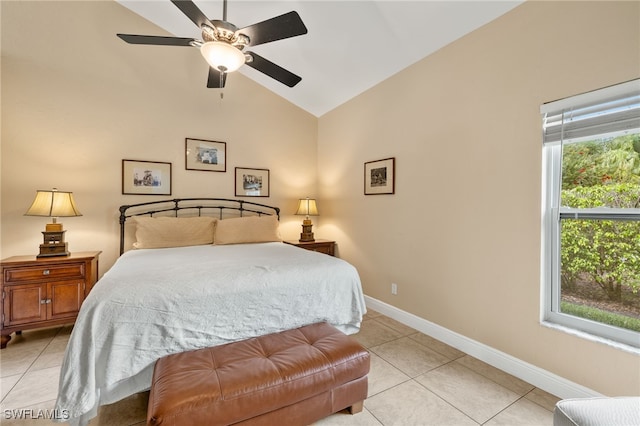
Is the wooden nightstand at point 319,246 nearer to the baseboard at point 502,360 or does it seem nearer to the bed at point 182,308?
the bed at point 182,308

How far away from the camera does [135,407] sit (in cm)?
170

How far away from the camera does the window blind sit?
1.58 meters

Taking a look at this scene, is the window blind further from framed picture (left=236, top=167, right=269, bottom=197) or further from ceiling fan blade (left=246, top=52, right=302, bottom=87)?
framed picture (left=236, top=167, right=269, bottom=197)

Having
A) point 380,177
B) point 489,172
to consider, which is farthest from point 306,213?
point 489,172

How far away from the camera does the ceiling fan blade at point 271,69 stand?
208 centimetres

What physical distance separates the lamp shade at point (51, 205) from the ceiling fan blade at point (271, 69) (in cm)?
227

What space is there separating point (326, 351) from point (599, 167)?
2.10m

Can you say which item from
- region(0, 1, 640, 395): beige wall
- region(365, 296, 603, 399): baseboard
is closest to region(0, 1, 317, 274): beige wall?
region(0, 1, 640, 395): beige wall

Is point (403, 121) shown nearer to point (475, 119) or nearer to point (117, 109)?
point (475, 119)

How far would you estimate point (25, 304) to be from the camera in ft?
7.95

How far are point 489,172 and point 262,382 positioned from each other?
7.27ft

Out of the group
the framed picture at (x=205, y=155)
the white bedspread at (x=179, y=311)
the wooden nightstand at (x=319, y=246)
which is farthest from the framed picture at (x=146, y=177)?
the wooden nightstand at (x=319, y=246)

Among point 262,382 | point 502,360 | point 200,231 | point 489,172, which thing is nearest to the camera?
point 262,382

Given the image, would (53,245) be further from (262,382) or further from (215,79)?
(262,382)
